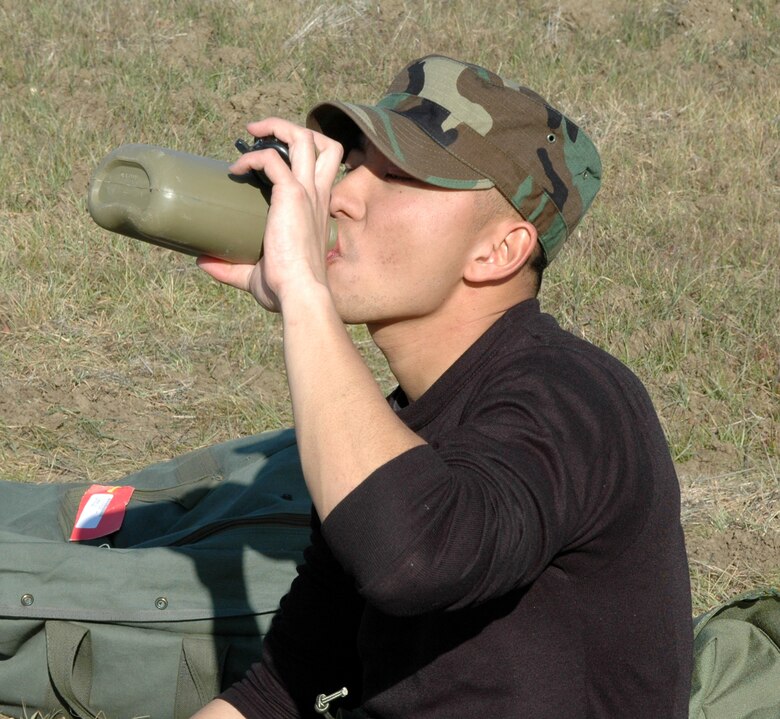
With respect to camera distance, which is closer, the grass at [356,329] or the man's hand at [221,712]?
the man's hand at [221,712]

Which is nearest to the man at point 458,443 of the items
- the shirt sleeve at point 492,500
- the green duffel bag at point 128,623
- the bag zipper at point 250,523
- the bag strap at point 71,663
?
the shirt sleeve at point 492,500

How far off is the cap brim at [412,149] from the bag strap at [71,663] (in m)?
1.61

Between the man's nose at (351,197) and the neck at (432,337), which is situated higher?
the man's nose at (351,197)

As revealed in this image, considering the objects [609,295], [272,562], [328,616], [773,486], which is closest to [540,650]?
[328,616]

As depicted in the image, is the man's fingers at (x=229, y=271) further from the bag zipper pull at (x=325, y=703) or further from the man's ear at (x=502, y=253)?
the bag zipper pull at (x=325, y=703)

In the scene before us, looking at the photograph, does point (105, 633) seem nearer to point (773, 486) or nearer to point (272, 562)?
point (272, 562)

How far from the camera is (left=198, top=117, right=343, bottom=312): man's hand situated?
1617mm

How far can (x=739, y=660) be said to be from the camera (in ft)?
7.72

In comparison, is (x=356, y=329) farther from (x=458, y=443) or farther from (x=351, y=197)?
(x=458, y=443)

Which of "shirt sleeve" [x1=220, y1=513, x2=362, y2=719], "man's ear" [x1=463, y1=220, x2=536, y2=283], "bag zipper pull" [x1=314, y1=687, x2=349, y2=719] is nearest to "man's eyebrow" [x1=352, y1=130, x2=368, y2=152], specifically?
"man's ear" [x1=463, y1=220, x2=536, y2=283]

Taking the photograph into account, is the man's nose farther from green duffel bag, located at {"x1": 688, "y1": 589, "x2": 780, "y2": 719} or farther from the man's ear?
green duffel bag, located at {"x1": 688, "y1": 589, "x2": 780, "y2": 719}

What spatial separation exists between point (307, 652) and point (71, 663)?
0.95 m

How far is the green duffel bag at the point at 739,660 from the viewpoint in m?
2.25

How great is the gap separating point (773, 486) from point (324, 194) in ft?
9.38
